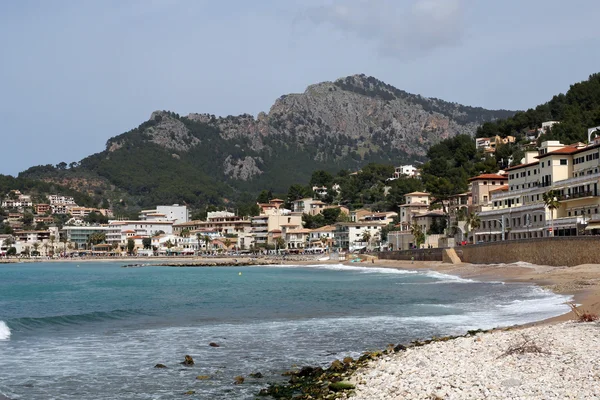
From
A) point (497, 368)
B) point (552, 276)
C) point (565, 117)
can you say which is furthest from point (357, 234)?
point (497, 368)

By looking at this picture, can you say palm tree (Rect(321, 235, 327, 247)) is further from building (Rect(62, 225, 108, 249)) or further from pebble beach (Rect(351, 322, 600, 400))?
pebble beach (Rect(351, 322, 600, 400))

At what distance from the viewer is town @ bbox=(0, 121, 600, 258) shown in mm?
63500

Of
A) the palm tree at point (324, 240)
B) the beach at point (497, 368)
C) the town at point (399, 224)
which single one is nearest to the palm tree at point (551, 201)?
the town at point (399, 224)

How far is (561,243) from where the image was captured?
49750 mm

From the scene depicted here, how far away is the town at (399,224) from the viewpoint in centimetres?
6350

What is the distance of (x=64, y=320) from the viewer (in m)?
32.0

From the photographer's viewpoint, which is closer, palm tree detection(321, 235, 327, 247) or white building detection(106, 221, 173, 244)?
palm tree detection(321, 235, 327, 247)

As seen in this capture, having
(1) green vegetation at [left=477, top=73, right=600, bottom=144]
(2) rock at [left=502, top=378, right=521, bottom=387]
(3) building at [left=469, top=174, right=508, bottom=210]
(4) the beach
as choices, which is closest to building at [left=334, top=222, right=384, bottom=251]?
(1) green vegetation at [left=477, top=73, right=600, bottom=144]

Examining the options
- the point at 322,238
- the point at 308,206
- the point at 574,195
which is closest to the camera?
the point at 574,195

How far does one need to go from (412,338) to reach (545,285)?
20775 millimetres

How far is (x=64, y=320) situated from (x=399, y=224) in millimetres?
93075

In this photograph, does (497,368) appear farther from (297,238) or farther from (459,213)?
(297,238)

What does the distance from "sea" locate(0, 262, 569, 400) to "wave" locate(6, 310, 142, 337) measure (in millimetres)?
47

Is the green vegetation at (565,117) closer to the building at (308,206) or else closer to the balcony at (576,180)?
the building at (308,206)
